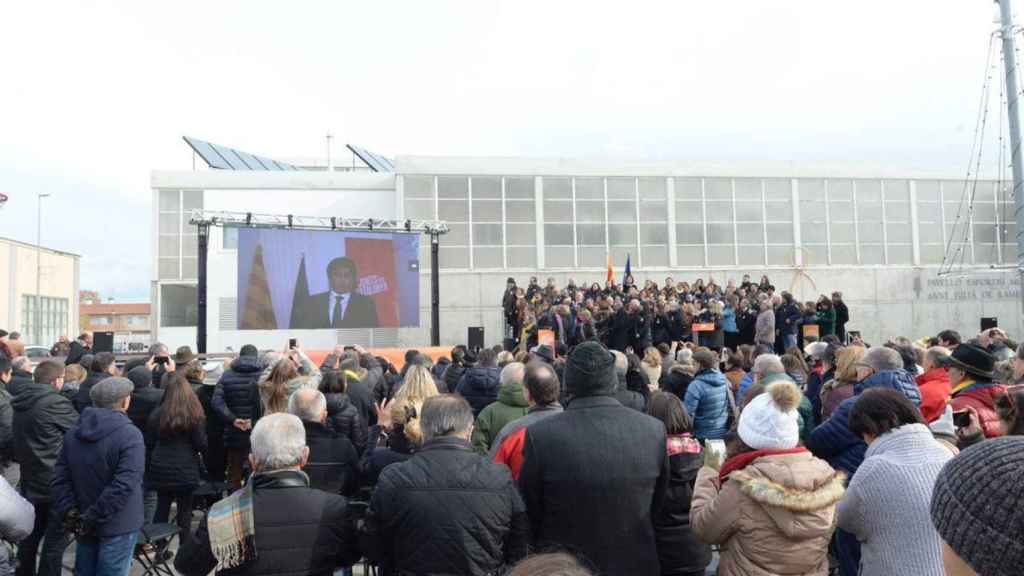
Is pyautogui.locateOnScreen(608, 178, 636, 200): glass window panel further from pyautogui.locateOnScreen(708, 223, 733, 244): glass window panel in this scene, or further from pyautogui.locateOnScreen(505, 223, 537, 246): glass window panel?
pyautogui.locateOnScreen(505, 223, 537, 246): glass window panel

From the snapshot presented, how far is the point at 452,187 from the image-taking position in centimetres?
2688

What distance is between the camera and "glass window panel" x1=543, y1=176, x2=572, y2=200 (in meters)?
27.5

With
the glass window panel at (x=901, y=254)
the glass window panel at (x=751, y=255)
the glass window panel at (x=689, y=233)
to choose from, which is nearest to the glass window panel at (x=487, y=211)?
the glass window panel at (x=689, y=233)

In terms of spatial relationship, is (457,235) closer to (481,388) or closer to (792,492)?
(481,388)

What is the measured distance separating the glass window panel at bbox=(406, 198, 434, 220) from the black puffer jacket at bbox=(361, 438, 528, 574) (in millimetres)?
24251

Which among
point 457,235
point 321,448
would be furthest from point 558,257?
point 321,448

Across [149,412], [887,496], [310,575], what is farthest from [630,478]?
[149,412]

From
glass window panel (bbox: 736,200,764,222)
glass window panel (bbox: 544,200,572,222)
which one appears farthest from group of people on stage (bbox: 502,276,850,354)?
glass window panel (bbox: 736,200,764,222)

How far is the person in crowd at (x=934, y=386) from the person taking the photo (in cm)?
436

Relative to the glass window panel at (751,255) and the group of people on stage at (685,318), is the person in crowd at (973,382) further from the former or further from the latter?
the glass window panel at (751,255)

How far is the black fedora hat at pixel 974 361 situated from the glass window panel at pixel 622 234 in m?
23.5

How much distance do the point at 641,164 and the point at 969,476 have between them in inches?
1101

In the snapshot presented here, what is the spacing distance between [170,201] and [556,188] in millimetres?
14716

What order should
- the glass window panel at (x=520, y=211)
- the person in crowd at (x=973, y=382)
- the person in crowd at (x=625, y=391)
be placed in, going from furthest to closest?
the glass window panel at (x=520, y=211) → the person in crowd at (x=625, y=391) → the person in crowd at (x=973, y=382)
